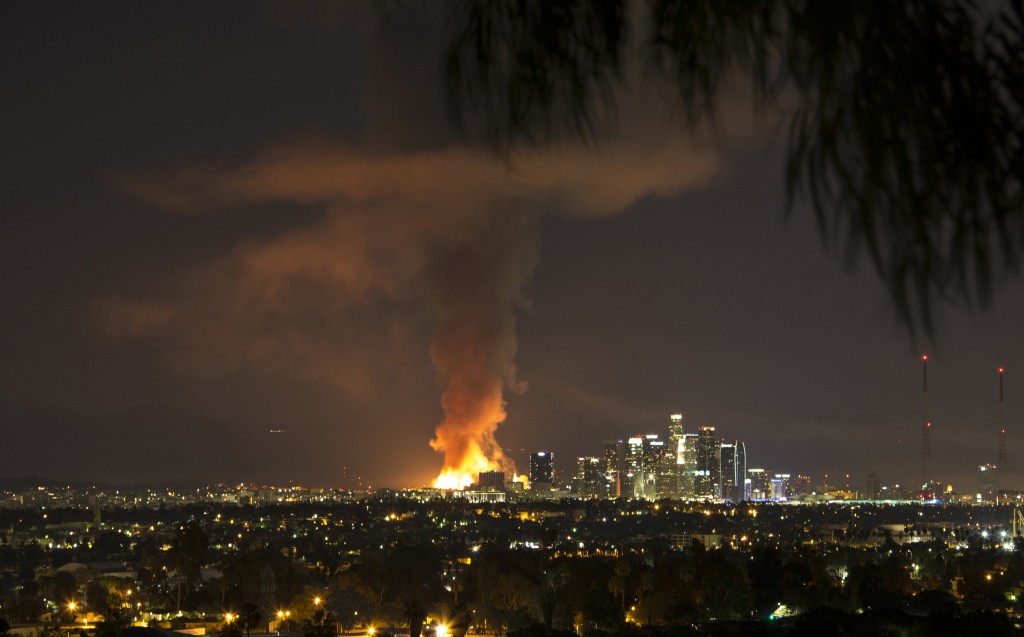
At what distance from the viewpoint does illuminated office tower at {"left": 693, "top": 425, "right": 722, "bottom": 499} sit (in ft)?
627

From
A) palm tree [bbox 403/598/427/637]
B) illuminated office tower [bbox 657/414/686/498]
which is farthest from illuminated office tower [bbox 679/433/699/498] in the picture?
palm tree [bbox 403/598/427/637]

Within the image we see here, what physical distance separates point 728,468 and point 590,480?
68.3 feet

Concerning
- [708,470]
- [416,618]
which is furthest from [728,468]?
[416,618]

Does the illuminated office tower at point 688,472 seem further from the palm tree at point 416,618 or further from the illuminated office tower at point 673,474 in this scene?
the palm tree at point 416,618

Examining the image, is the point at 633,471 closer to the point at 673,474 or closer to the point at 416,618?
the point at 673,474

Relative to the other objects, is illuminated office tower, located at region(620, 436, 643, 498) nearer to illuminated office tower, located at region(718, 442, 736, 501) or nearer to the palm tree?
illuminated office tower, located at region(718, 442, 736, 501)

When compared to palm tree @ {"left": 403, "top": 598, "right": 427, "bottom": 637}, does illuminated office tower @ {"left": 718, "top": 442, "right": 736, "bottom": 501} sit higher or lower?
higher

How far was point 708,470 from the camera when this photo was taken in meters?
195

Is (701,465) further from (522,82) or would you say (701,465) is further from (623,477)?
(522,82)

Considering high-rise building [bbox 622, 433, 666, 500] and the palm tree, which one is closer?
the palm tree

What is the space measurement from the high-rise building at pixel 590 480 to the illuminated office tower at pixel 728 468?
57.8ft

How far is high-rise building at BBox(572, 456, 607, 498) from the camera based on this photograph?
190m

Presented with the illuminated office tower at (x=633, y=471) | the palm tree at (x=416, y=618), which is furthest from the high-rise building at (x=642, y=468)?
the palm tree at (x=416, y=618)

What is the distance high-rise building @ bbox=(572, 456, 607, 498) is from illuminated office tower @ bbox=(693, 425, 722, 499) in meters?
13.1
